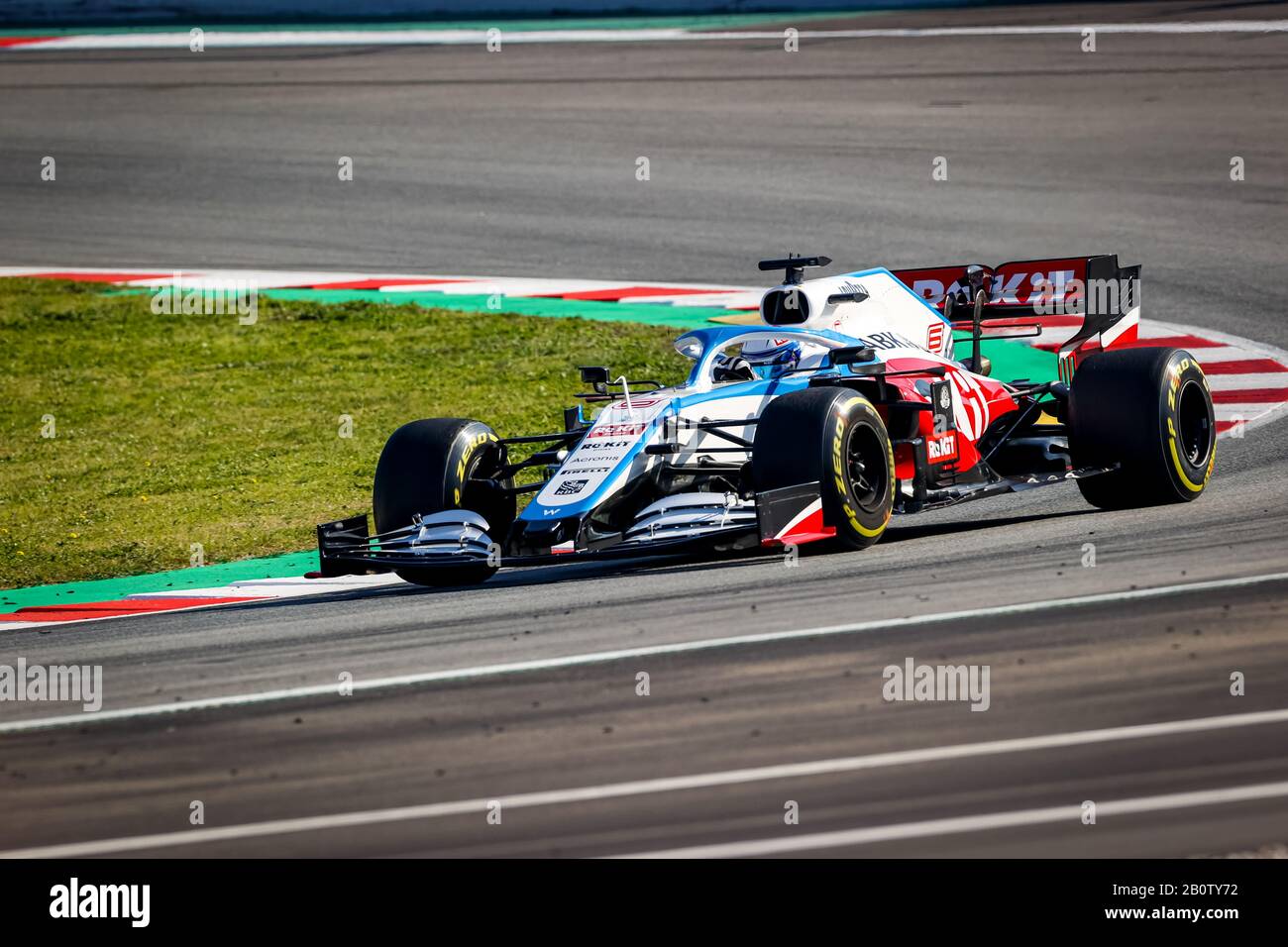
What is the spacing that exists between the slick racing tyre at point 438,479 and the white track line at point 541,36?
18.8 meters

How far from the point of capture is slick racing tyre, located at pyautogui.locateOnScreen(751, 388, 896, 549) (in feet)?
29.5

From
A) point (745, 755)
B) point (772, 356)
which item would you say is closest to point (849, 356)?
point (772, 356)

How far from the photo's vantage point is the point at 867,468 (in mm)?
9477

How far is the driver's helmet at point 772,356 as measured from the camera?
1034cm

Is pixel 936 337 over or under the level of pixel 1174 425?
over

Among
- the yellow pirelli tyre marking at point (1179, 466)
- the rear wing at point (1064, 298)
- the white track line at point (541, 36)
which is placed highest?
the white track line at point (541, 36)

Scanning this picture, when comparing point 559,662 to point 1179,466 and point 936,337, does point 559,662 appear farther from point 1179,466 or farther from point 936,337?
point 936,337

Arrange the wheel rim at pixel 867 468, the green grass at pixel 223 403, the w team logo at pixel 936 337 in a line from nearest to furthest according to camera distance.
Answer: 1. the wheel rim at pixel 867 468
2. the w team logo at pixel 936 337
3. the green grass at pixel 223 403

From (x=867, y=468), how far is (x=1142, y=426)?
71.9 inches

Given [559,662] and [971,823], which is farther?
[559,662]
